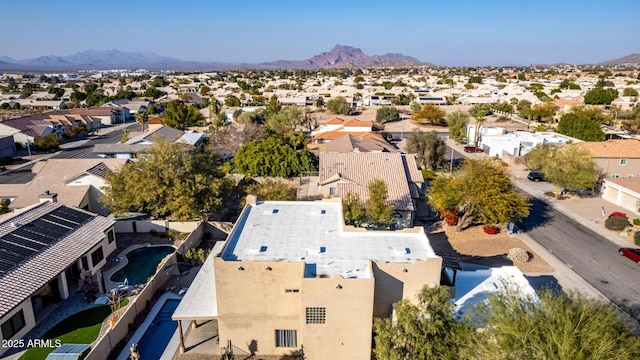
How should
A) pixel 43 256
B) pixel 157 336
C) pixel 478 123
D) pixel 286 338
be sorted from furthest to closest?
1. pixel 478 123
2. pixel 43 256
3. pixel 157 336
4. pixel 286 338

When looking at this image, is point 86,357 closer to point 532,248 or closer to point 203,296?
point 203,296

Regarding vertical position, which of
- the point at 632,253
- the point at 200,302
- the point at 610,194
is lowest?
the point at 632,253

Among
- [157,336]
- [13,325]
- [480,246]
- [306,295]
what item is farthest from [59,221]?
[480,246]

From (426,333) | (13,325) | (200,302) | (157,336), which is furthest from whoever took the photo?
(157,336)

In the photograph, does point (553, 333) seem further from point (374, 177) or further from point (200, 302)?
point (374, 177)

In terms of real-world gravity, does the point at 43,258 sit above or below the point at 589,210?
above

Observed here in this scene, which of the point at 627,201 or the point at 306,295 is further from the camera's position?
the point at 627,201
